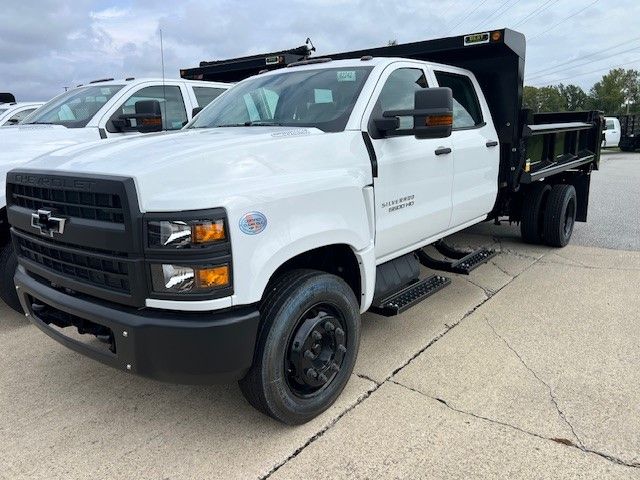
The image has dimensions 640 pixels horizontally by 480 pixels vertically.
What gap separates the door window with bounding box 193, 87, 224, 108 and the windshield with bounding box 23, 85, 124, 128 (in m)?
0.94

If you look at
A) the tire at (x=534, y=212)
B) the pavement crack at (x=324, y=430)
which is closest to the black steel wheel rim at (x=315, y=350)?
the pavement crack at (x=324, y=430)

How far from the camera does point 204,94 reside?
22.1 ft

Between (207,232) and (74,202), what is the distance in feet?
2.53

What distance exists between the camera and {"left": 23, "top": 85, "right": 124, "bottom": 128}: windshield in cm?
577

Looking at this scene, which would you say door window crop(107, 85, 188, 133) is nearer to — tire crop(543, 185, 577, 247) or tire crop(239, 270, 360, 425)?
tire crop(239, 270, 360, 425)

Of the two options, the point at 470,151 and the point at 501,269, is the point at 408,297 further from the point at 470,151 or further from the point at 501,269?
the point at 501,269

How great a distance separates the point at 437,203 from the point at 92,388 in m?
2.77

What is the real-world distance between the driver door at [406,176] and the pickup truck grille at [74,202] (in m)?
1.62

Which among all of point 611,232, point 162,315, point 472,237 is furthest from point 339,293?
point 611,232

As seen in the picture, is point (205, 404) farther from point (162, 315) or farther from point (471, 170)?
point (471, 170)

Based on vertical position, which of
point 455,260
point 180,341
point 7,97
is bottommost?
point 455,260

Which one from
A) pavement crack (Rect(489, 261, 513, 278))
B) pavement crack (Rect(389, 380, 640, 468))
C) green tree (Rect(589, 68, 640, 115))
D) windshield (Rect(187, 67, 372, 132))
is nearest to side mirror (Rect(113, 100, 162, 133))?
windshield (Rect(187, 67, 372, 132))

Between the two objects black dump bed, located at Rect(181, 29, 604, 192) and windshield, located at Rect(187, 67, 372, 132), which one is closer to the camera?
windshield, located at Rect(187, 67, 372, 132)

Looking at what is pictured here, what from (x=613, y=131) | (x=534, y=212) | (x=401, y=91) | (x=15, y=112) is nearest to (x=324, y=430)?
(x=401, y=91)
